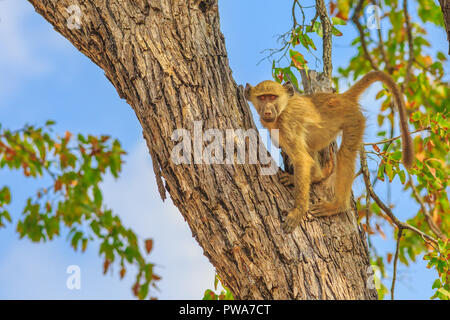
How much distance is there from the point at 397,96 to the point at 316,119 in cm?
84

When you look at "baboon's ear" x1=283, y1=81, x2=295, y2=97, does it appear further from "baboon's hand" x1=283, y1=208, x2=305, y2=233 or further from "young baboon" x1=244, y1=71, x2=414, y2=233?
"baboon's hand" x1=283, y1=208, x2=305, y2=233

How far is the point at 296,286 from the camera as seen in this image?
3615 millimetres

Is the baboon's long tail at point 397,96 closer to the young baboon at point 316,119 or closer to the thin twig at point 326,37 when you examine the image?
the young baboon at point 316,119

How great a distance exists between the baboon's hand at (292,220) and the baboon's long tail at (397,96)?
4.21 ft

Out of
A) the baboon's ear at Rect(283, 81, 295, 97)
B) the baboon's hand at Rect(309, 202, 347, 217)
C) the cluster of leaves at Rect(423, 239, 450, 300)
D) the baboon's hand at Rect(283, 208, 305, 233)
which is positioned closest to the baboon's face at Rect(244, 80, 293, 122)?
the baboon's ear at Rect(283, 81, 295, 97)

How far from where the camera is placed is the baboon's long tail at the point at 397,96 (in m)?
4.48

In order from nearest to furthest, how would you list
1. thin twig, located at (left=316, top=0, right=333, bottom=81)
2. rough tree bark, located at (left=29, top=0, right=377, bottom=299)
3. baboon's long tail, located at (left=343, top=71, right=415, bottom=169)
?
rough tree bark, located at (left=29, top=0, right=377, bottom=299), baboon's long tail, located at (left=343, top=71, right=415, bottom=169), thin twig, located at (left=316, top=0, right=333, bottom=81)

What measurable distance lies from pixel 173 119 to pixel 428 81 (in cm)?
694

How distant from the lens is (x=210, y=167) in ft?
12.7

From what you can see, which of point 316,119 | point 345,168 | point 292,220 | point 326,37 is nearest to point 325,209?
point 292,220

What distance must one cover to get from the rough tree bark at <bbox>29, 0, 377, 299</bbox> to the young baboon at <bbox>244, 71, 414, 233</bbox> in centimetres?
54

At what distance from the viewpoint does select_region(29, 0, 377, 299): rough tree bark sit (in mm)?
3732
